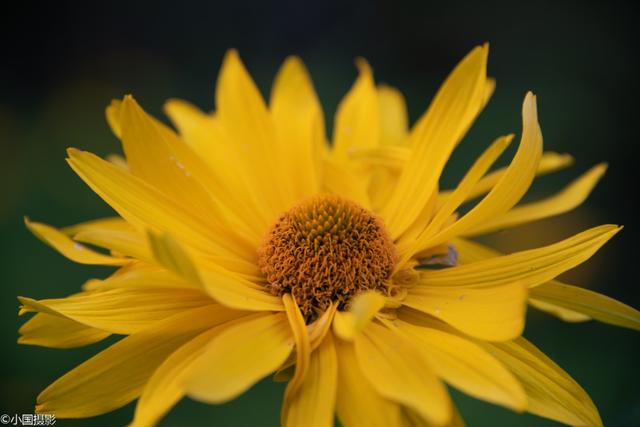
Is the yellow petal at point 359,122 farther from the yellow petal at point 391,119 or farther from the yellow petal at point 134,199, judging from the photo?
the yellow petal at point 134,199

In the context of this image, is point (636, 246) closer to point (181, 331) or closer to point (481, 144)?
point (481, 144)

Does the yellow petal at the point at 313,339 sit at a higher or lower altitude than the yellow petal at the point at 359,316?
lower

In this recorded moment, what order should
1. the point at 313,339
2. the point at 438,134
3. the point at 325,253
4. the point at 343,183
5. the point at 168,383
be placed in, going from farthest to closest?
the point at 343,183
the point at 438,134
the point at 325,253
the point at 313,339
the point at 168,383

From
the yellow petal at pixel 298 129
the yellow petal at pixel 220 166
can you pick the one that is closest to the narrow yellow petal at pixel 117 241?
the yellow petal at pixel 220 166

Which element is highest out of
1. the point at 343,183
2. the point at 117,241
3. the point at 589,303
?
the point at 343,183

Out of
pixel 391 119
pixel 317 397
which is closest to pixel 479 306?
pixel 317 397

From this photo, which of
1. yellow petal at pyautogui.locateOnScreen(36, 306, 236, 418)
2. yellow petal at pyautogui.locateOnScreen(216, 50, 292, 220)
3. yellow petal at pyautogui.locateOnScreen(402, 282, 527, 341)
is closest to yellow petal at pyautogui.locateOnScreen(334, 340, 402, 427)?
yellow petal at pyautogui.locateOnScreen(402, 282, 527, 341)

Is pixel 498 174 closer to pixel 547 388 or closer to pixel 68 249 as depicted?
pixel 547 388
